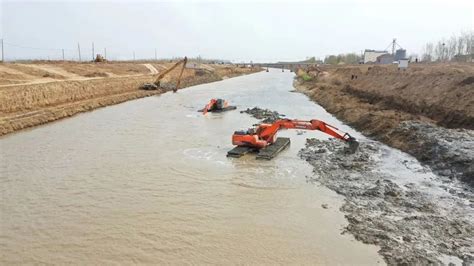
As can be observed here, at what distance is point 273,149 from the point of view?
55.5 feet

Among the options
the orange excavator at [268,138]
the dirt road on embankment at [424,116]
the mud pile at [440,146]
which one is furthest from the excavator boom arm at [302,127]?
the dirt road on embankment at [424,116]

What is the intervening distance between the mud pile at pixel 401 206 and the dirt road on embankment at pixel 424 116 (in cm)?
99

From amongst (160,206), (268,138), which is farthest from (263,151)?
(160,206)

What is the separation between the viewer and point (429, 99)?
83.2ft

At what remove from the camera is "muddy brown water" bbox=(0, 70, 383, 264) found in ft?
27.9

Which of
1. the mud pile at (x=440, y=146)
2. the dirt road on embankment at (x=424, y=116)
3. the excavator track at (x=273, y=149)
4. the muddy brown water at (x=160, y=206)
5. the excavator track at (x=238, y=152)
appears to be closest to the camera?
the muddy brown water at (x=160, y=206)

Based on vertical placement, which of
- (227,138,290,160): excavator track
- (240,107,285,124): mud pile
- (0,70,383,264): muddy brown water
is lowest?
(0,70,383,264): muddy brown water

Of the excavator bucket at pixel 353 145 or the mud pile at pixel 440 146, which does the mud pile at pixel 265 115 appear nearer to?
the mud pile at pixel 440 146

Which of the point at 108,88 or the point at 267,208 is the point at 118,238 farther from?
the point at 108,88

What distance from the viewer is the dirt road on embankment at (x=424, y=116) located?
50.1 ft

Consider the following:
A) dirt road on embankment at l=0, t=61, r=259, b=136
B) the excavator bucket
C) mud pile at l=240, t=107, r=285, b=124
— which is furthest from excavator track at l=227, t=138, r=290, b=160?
dirt road on embankment at l=0, t=61, r=259, b=136

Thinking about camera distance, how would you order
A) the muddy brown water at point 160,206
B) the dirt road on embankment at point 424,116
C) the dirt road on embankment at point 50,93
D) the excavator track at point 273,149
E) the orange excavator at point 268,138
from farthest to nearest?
the dirt road on embankment at point 50,93
the excavator track at point 273,149
the orange excavator at point 268,138
the dirt road on embankment at point 424,116
the muddy brown water at point 160,206

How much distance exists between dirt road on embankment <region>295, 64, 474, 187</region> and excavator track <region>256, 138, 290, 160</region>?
5.48 meters

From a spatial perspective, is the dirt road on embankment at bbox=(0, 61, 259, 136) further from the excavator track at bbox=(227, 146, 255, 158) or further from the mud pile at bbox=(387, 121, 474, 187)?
the mud pile at bbox=(387, 121, 474, 187)
